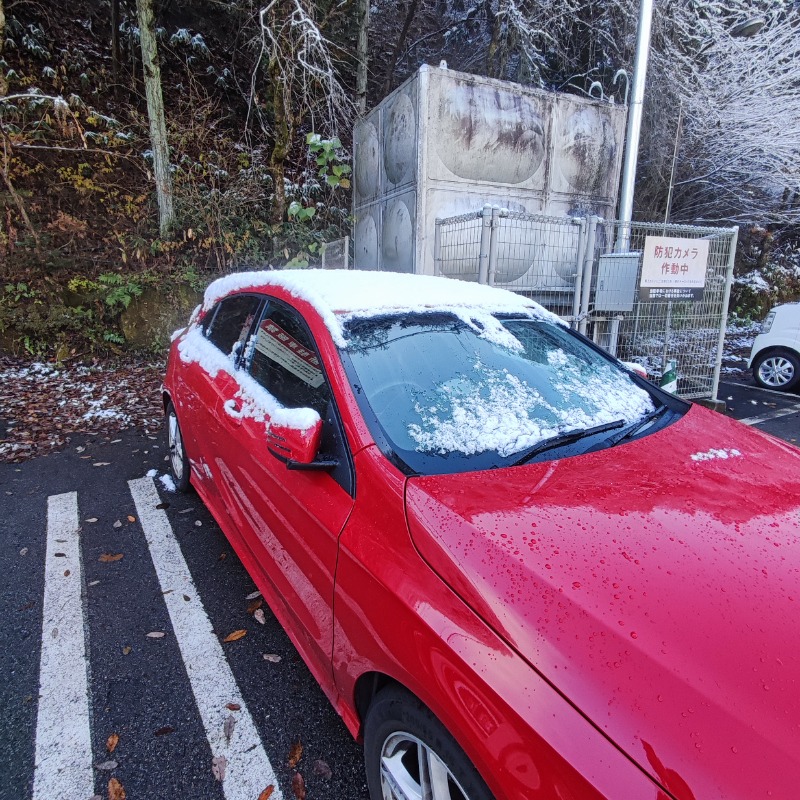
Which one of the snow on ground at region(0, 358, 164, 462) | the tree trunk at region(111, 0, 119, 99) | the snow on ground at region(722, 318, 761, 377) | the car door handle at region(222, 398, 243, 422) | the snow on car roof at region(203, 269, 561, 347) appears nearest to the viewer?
the snow on car roof at region(203, 269, 561, 347)

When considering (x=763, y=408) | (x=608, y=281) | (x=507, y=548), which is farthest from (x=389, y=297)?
(x=763, y=408)

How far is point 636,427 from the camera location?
194 centimetres

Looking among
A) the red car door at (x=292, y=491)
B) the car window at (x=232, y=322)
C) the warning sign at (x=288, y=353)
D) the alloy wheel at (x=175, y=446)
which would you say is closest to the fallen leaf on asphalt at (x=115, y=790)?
the red car door at (x=292, y=491)

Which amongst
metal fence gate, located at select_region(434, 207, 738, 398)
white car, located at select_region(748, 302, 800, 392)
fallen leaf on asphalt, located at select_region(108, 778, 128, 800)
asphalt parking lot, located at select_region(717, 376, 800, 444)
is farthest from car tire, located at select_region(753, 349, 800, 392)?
fallen leaf on asphalt, located at select_region(108, 778, 128, 800)

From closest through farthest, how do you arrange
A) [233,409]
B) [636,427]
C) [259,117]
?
[636,427] → [233,409] → [259,117]

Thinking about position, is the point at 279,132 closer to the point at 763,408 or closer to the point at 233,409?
the point at 233,409

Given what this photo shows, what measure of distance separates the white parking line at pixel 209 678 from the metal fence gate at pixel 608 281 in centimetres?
391

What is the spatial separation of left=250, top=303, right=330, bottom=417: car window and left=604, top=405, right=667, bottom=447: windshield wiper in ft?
3.54

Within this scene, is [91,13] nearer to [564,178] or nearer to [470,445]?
[564,178]

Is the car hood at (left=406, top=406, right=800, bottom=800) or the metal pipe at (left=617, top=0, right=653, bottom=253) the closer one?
the car hood at (left=406, top=406, right=800, bottom=800)

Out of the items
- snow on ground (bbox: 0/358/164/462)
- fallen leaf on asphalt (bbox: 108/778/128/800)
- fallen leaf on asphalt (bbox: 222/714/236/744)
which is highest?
snow on ground (bbox: 0/358/164/462)

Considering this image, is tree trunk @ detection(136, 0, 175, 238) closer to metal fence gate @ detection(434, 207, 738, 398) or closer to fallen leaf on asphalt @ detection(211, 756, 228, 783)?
metal fence gate @ detection(434, 207, 738, 398)

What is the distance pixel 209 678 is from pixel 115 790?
484 millimetres

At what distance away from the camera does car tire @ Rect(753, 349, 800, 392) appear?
673cm
